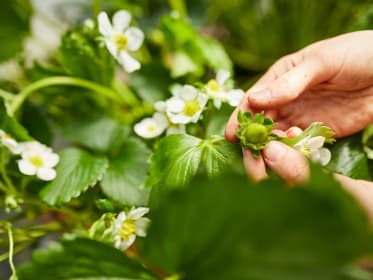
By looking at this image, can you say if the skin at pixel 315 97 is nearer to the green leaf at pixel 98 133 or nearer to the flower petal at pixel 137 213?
the flower petal at pixel 137 213

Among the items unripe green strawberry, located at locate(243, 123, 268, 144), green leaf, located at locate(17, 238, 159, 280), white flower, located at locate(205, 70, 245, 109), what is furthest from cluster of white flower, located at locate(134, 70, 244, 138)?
green leaf, located at locate(17, 238, 159, 280)

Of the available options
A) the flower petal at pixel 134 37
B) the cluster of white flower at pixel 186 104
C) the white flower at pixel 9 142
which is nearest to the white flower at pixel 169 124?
the cluster of white flower at pixel 186 104

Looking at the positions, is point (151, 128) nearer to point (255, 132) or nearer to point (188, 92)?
point (188, 92)

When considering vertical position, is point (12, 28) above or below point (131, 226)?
above

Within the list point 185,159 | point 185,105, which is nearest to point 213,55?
point 185,105

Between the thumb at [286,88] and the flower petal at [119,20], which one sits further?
the flower petal at [119,20]

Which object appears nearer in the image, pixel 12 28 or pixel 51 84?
pixel 51 84

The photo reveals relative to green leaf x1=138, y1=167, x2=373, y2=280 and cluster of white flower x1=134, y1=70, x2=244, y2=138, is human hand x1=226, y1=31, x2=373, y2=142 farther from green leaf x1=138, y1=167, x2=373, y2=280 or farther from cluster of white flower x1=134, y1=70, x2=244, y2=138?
green leaf x1=138, y1=167, x2=373, y2=280
